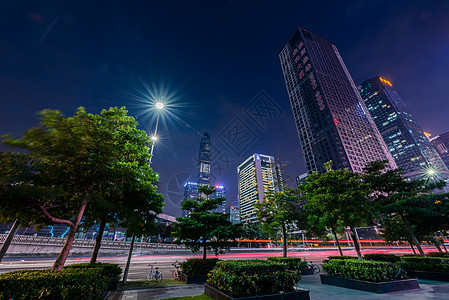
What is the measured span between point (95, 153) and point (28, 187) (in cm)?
269

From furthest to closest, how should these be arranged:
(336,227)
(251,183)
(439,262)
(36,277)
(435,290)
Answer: (251,183) → (336,227) → (439,262) → (435,290) → (36,277)

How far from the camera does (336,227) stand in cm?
1648

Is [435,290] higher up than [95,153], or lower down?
lower down

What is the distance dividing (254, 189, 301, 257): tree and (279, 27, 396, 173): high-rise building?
109813 mm

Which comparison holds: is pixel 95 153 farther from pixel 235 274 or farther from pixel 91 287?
pixel 235 274

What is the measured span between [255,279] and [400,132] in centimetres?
23408

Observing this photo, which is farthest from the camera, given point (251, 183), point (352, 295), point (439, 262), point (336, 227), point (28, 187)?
point (251, 183)

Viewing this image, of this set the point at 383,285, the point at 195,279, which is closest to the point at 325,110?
the point at 383,285

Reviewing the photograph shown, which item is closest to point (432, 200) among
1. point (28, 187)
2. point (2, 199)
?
point (28, 187)

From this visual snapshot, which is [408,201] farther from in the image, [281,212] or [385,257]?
[281,212]

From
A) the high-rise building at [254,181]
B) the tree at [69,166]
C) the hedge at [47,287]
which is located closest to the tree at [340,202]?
the tree at [69,166]

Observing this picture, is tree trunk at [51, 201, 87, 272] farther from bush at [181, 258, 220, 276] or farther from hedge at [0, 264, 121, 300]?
bush at [181, 258, 220, 276]

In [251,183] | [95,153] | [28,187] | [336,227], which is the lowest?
[336,227]

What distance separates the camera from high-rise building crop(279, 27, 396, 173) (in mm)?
117000
